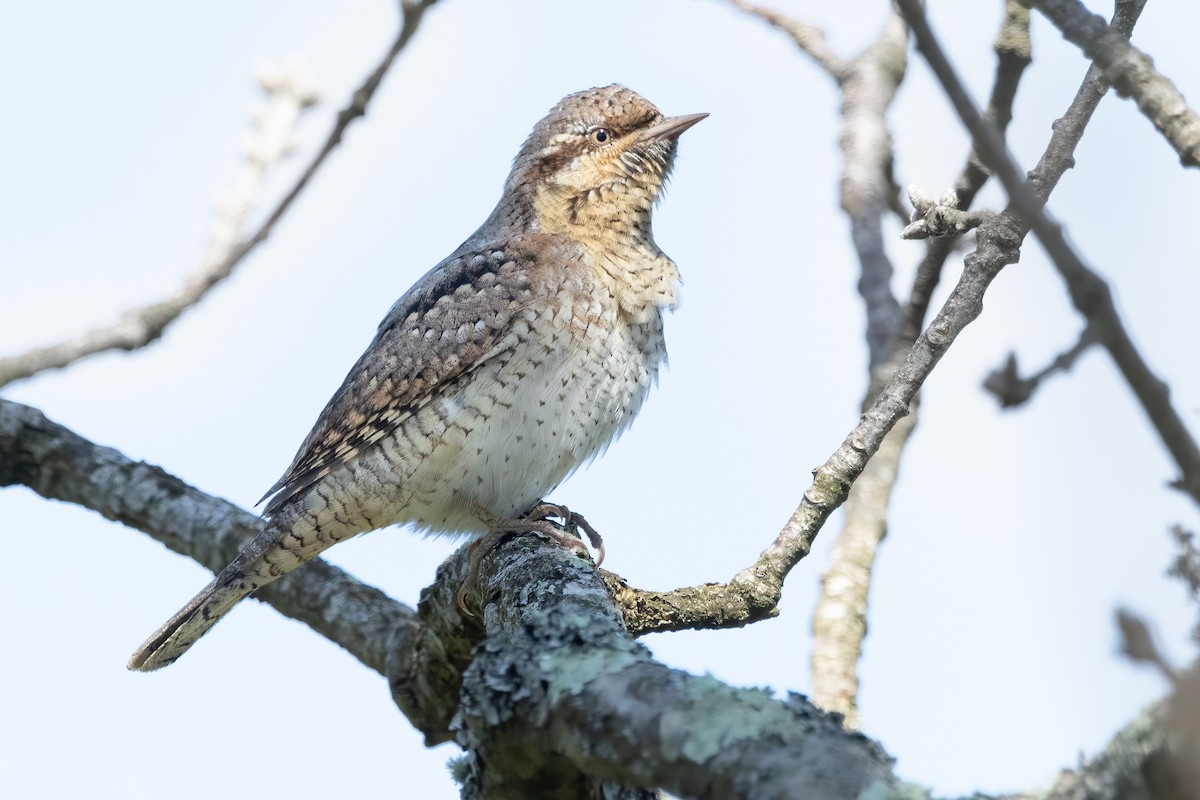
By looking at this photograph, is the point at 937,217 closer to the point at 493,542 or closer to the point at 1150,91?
the point at 1150,91

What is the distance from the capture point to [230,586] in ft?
14.3

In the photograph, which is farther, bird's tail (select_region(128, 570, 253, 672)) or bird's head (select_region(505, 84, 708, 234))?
bird's head (select_region(505, 84, 708, 234))

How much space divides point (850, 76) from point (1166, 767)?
3.48 metres

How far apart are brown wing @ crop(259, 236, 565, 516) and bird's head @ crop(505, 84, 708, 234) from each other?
32cm

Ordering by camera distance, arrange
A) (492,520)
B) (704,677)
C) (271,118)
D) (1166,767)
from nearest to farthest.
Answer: (1166,767), (704,677), (492,520), (271,118)

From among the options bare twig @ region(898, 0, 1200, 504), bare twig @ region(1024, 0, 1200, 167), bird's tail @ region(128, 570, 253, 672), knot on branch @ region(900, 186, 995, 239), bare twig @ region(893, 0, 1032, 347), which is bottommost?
bare twig @ region(898, 0, 1200, 504)

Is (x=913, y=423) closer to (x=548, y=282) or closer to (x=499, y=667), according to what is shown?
(x=548, y=282)

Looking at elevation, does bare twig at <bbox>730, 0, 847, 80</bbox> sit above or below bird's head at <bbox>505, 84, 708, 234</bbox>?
below

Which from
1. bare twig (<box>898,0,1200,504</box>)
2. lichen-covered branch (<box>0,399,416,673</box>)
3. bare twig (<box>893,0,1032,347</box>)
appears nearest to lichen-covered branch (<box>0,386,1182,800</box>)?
bare twig (<box>898,0,1200,504</box>)

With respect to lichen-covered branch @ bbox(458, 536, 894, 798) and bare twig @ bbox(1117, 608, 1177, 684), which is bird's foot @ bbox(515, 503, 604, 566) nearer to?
lichen-covered branch @ bbox(458, 536, 894, 798)

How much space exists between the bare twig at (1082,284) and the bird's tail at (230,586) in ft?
11.3

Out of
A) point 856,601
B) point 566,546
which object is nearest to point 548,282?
point 566,546

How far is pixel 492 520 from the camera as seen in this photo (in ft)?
14.8

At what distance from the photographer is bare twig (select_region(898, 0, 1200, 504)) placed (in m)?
1.03
